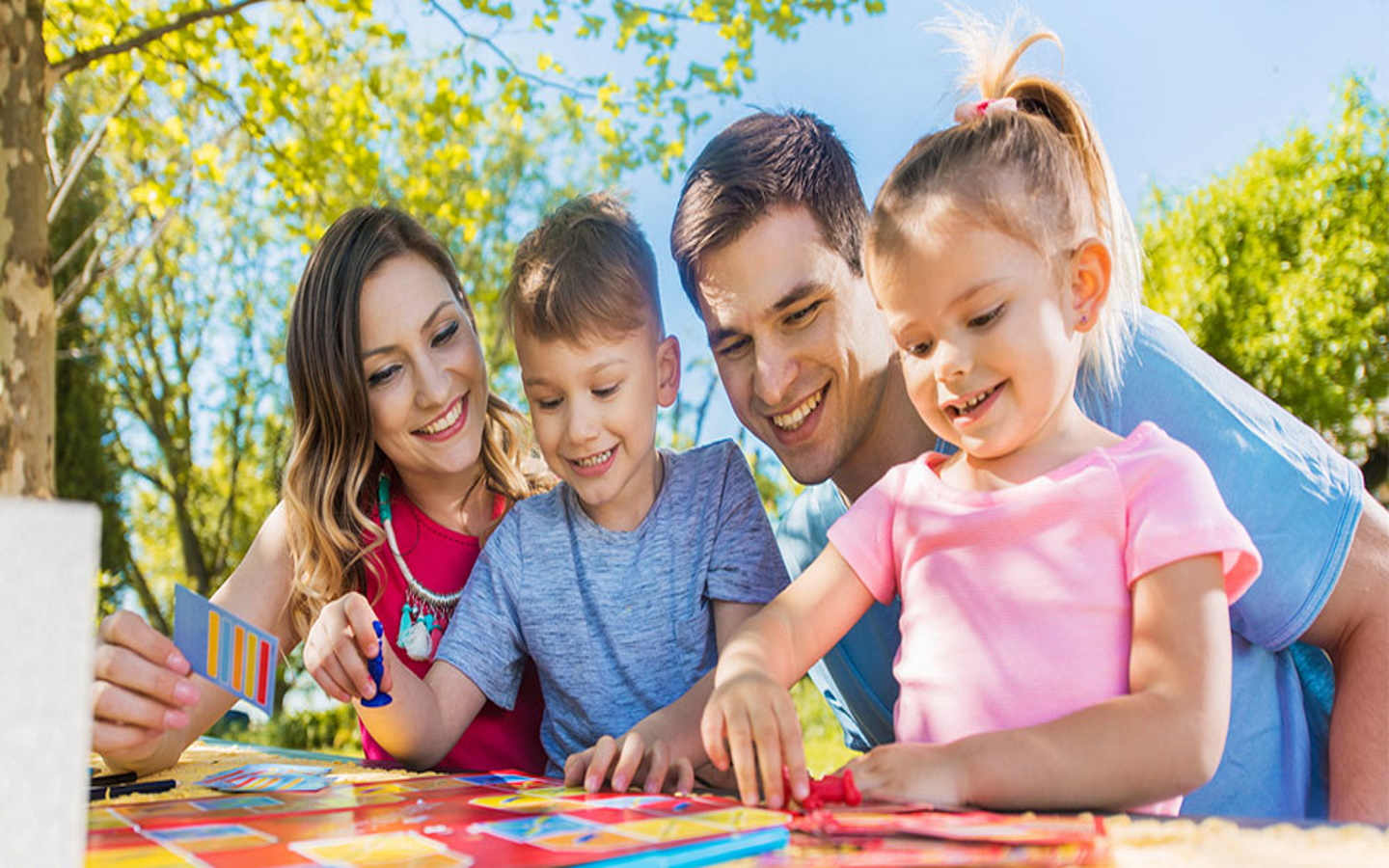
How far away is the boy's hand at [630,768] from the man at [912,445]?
0.64 m

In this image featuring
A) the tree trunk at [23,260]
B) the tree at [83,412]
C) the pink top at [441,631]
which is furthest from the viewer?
the tree at [83,412]

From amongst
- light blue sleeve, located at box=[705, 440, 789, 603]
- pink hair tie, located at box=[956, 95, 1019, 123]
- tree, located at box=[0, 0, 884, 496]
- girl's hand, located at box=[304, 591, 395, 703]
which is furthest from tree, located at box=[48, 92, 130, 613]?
pink hair tie, located at box=[956, 95, 1019, 123]

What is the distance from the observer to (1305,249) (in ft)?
32.0

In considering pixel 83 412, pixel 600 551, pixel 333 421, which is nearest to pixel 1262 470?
pixel 600 551

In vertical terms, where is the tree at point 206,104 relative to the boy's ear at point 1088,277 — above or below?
above

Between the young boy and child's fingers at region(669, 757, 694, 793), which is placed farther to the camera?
the young boy

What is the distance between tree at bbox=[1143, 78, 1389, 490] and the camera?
9.20 meters

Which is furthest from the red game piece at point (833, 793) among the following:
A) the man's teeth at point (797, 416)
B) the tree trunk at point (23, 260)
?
the tree trunk at point (23, 260)

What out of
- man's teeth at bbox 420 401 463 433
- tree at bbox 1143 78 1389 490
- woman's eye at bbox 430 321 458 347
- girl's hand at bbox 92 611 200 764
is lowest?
girl's hand at bbox 92 611 200 764

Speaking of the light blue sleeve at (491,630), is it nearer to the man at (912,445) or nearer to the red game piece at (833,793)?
the man at (912,445)

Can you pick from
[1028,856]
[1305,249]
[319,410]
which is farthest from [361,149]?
[1305,249]

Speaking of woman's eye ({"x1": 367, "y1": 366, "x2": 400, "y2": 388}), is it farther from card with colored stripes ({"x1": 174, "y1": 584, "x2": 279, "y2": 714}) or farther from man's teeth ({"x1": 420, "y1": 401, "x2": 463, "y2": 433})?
card with colored stripes ({"x1": 174, "y1": 584, "x2": 279, "y2": 714})

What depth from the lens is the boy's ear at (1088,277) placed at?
132 cm

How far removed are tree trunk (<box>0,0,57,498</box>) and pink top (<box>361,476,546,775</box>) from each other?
2.29 meters
